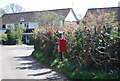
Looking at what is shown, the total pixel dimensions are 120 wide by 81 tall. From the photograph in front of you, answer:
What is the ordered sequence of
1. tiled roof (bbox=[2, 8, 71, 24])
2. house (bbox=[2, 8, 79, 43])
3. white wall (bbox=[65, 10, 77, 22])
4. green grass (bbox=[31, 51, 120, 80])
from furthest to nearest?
tiled roof (bbox=[2, 8, 71, 24]) → house (bbox=[2, 8, 79, 43]) → white wall (bbox=[65, 10, 77, 22]) → green grass (bbox=[31, 51, 120, 80])

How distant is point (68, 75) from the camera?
7.41 m

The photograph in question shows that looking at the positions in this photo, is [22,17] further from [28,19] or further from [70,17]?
[70,17]

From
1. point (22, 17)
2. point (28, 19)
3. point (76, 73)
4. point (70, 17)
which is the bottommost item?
point (76, 73)

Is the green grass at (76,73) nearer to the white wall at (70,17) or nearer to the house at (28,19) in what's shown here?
the house at (28,19)

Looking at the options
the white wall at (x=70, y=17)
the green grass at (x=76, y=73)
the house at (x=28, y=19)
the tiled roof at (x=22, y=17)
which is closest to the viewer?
the green grass at (x=76, y=73)

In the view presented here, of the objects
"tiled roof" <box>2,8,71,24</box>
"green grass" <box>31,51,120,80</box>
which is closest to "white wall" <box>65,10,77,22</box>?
"tiled roof" <box>2,8,71,24</box>

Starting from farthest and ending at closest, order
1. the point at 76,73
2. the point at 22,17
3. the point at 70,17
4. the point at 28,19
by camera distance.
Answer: the point at 22,17
the point at 28,19
the point at 70,17
the point at 76,73

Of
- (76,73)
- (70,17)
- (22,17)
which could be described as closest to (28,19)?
(22,17)

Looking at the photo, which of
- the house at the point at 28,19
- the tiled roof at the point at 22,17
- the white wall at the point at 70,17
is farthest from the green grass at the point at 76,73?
the tiled roof at the point at 22,17

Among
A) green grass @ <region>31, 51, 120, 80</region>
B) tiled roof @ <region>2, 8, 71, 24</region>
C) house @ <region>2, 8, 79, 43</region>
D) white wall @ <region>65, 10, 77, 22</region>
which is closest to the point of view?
green grass @ <region>31, 51, 120, 80</region>

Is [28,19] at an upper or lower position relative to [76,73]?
upper

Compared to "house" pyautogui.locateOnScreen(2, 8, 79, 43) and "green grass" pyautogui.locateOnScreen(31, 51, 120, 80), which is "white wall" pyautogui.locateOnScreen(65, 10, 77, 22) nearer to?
"house" pyautogui.locateOnScreen(2, 8, 79, 43)

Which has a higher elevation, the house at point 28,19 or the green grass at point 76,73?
the house at point 28,19

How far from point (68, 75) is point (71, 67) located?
0.52 metres
